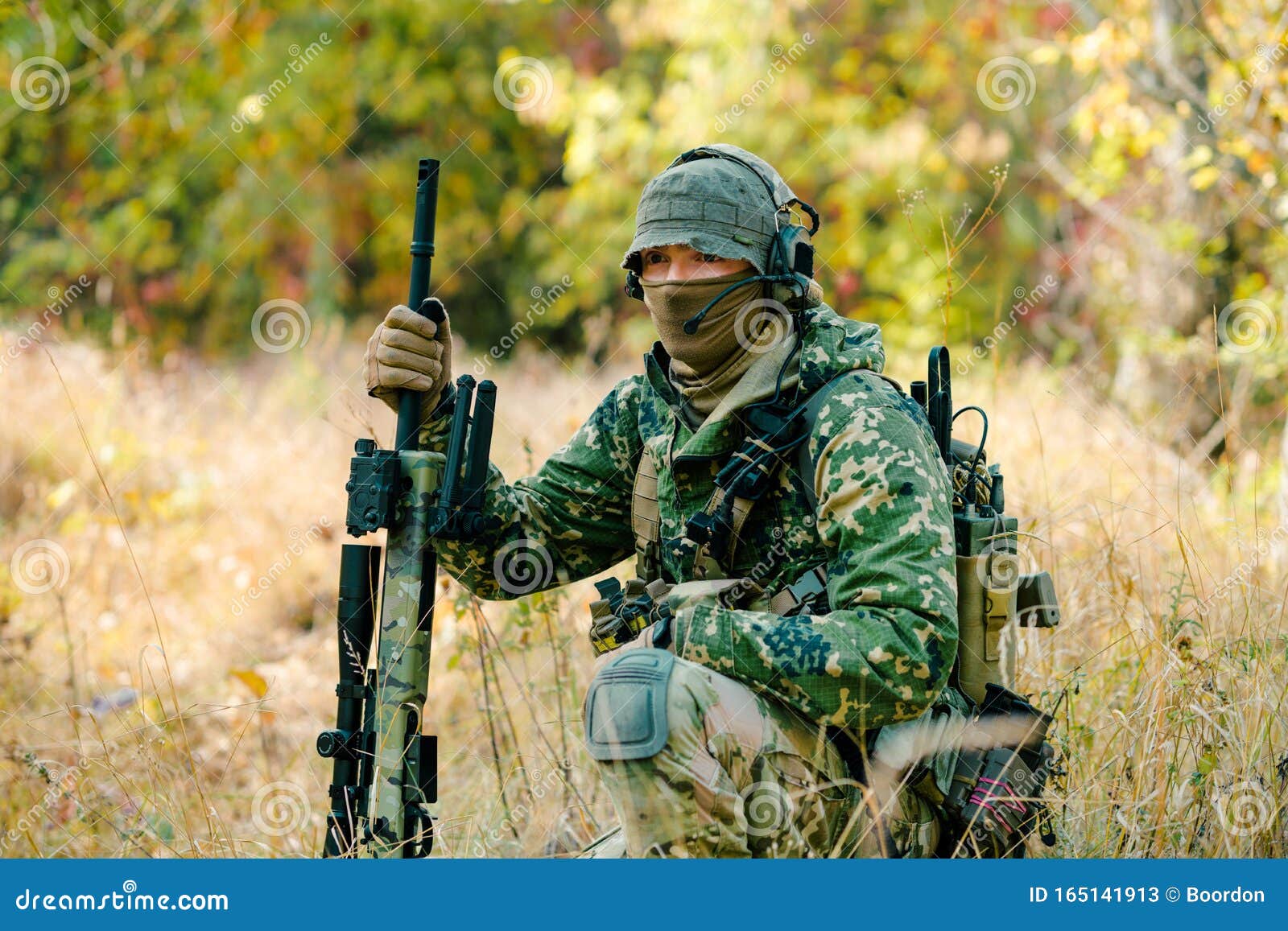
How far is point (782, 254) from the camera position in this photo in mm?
3125

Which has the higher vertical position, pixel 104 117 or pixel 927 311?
pixel 104 117

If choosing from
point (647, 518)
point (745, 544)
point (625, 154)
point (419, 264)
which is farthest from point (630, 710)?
point (625, 154)

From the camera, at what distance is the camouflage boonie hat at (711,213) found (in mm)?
3084

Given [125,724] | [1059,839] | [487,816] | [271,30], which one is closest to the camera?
[1059,839]

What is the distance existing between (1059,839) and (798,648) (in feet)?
3.22

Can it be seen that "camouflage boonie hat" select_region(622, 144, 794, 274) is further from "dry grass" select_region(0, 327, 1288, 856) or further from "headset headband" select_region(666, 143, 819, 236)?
"dry grass" select_region(0, 327, 1288, 856)

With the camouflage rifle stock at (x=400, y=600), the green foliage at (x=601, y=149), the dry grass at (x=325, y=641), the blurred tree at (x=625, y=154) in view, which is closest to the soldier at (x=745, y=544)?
the camouflage rifle stock at (x=400, y=600)

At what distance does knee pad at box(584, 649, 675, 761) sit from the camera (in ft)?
8.73

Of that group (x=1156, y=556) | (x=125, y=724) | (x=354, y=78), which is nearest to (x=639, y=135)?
(x=354, y=78)

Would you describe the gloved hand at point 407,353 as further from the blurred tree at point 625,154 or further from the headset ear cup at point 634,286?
the blurred tree at point 625,154

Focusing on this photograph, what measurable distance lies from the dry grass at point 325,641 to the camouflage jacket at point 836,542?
0.65 meters

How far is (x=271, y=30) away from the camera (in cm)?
1484

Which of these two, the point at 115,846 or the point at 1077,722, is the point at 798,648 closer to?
the point at 1077,722

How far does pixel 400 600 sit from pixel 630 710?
0.86m
